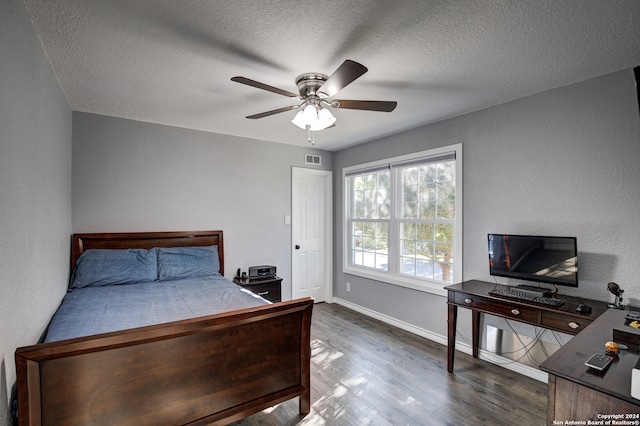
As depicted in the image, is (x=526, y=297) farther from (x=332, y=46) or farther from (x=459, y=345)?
(x=332, y=46)

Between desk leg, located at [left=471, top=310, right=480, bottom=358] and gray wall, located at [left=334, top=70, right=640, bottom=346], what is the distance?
0.14 metres

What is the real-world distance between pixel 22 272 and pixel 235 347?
1169 mm

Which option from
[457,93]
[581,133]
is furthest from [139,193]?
[581,133]

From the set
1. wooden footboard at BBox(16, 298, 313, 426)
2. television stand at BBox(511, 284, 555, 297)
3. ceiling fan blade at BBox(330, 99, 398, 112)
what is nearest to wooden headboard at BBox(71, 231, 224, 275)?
wooden footboard at BBox(16, 298, 313, 426)

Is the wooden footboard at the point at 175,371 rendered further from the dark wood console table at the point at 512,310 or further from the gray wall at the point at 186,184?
the gray wall at the point at 186,184

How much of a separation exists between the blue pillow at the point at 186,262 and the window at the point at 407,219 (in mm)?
2000

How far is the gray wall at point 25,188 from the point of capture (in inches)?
51.1

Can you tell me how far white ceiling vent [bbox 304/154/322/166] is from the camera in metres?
4.51

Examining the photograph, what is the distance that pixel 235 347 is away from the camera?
1761 mm

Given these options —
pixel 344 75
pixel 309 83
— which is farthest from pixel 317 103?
pixel 344 75

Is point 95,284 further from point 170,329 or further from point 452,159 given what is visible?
point 452,159

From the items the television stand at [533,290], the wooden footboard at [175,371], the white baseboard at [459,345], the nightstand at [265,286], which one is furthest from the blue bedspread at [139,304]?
the television stand at [533,290]

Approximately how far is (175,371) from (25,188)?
1260 mm

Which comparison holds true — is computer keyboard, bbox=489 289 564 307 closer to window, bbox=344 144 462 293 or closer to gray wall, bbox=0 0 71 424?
window, bbox=344 144 462 293
